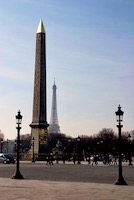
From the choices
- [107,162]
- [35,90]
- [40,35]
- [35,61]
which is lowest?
[107,162]

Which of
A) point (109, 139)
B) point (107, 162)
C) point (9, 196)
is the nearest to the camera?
point (9, 196)

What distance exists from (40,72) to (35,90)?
288 cm

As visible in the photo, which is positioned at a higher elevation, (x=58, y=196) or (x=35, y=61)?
(x=35, y=61)

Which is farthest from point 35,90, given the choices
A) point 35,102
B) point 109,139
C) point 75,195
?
point 109,139

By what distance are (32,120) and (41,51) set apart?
1139 cm

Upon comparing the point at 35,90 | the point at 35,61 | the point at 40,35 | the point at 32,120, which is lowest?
the point at 32,120

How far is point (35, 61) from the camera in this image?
223 feet

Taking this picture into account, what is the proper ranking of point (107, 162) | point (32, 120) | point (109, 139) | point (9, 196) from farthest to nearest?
point (109, 139) → point (32, 120) → point (107, 162) → point (9, 196)

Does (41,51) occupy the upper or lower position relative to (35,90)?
upper

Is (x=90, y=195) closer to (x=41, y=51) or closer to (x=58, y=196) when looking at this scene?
(x=58, y=196)

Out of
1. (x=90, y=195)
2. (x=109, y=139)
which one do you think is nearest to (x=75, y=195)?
(x=90, y=195)

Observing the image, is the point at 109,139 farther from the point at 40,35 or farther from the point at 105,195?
the point at 105,195

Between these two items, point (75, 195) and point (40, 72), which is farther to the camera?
point (40, 72)

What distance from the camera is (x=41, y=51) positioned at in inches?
2633
